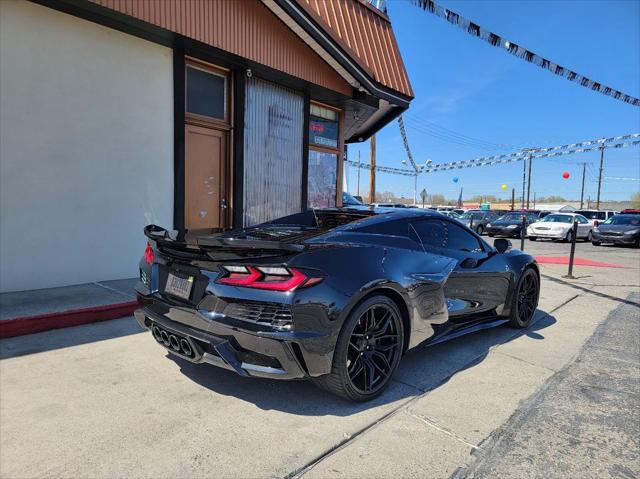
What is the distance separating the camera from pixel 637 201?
92000 millimetres

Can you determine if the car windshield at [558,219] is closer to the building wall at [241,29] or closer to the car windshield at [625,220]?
the car windshield at [625,220]

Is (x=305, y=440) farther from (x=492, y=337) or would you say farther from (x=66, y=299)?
(x=66, y=299)

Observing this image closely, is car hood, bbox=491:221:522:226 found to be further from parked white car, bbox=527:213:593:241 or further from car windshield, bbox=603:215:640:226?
car windshield, bbox=603:215:640:226

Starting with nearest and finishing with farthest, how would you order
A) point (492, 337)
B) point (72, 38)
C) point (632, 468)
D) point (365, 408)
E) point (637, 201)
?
point (632, 468) < point (365, 408) < point (492, 337) < point (72, 38) < point (637, 201)

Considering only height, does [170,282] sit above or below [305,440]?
above

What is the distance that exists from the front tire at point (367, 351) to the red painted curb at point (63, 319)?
2944 millimetres

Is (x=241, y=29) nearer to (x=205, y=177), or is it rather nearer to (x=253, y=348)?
(x=205, y=177)

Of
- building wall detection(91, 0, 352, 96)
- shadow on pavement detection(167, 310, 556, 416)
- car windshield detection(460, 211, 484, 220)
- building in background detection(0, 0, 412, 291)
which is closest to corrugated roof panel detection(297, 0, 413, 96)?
building in background detection(0, 0, 412, 291)

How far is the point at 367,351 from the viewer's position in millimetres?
3092

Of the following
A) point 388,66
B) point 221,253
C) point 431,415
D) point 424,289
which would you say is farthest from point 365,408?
point 388,66

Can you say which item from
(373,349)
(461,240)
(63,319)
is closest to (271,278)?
(373,349)

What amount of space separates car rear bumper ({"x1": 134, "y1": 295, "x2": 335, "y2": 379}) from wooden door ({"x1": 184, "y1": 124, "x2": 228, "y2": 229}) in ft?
15.6

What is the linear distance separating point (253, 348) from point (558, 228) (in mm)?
21578

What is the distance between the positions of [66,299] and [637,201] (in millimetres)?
112113
